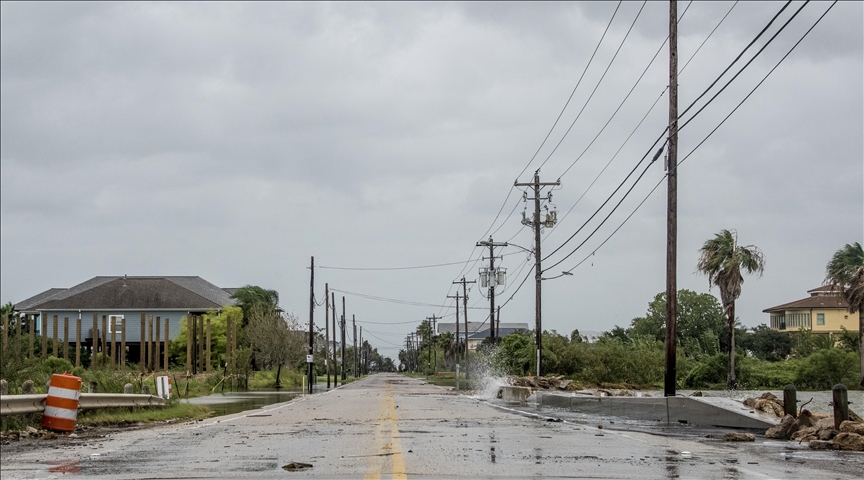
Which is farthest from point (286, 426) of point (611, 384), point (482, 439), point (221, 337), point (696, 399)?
point (221, 337)

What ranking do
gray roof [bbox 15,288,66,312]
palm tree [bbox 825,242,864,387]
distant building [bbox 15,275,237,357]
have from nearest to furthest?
palm tree [bbox 825,242,864,387] < distant building [bbox 15,275,237,357] < gray roof [bbox 15,288,66,312]

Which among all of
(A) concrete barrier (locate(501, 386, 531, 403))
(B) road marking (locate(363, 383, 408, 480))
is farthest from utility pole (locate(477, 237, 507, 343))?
(B) road marking (locate(363, 383, 408, 480))

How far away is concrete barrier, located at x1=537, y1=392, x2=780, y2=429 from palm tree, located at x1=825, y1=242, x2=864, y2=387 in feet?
71.4

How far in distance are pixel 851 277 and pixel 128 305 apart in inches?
2013

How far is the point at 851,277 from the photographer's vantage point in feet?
144

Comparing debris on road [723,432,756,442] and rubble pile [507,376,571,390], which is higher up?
debris on road [723,432,756,442]

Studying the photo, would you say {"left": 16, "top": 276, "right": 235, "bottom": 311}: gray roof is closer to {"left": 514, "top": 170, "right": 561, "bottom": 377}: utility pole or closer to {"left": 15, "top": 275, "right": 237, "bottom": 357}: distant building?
{"left": 15, "top": 275, "right": 237, "bottom": 357}: distant building

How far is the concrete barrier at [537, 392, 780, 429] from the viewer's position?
17.6 m

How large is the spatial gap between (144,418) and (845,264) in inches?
1478

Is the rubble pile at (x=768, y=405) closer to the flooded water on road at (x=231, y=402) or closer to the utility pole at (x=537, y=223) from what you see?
the flooded water on road at (x=231, y=402)

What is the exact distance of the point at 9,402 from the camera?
13.4 m

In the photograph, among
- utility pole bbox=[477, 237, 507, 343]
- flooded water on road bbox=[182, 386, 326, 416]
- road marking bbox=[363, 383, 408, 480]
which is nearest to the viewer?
road marking bbox=[363, 383, 408, 480]

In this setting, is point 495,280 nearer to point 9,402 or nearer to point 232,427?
point 232,427

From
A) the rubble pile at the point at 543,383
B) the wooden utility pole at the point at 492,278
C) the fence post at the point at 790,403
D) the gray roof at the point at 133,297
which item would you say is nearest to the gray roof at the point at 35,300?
the gray roof at the point at 133,297
